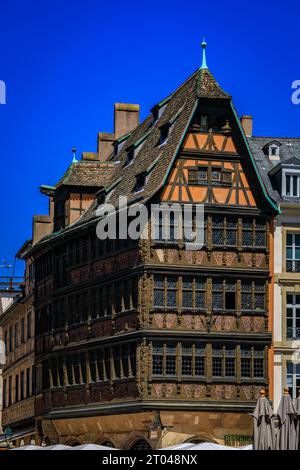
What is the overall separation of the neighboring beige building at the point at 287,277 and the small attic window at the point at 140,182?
183 inches

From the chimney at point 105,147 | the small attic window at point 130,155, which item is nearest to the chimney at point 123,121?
the chimney at point 105,147

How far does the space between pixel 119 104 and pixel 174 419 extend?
16043 millimetres

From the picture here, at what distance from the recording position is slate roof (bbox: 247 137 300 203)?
49.1 metres

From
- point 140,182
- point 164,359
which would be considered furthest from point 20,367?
point 164,359

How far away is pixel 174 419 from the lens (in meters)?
45.7

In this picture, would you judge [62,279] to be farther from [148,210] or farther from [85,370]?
[148,210]

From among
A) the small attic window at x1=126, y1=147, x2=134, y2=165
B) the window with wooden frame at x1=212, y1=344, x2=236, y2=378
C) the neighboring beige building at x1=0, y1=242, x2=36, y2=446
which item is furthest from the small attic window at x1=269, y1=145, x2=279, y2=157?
the neighboring beige building at x1=0, y1=242, x2=36, y2=446

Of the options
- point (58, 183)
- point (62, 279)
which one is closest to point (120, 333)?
point (62, 279)

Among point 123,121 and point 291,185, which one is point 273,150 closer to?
point 291,185

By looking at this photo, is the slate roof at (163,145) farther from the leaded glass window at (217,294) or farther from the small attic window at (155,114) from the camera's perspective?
the leaded glass window at (217,294)

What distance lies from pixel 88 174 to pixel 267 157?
717 centimetres

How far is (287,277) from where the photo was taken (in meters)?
48.1

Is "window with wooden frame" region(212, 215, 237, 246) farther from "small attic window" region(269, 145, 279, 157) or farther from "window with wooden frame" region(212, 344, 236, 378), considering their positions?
"small attic window" region(269, 145, 279, 157)

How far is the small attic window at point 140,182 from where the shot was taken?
47594mm
